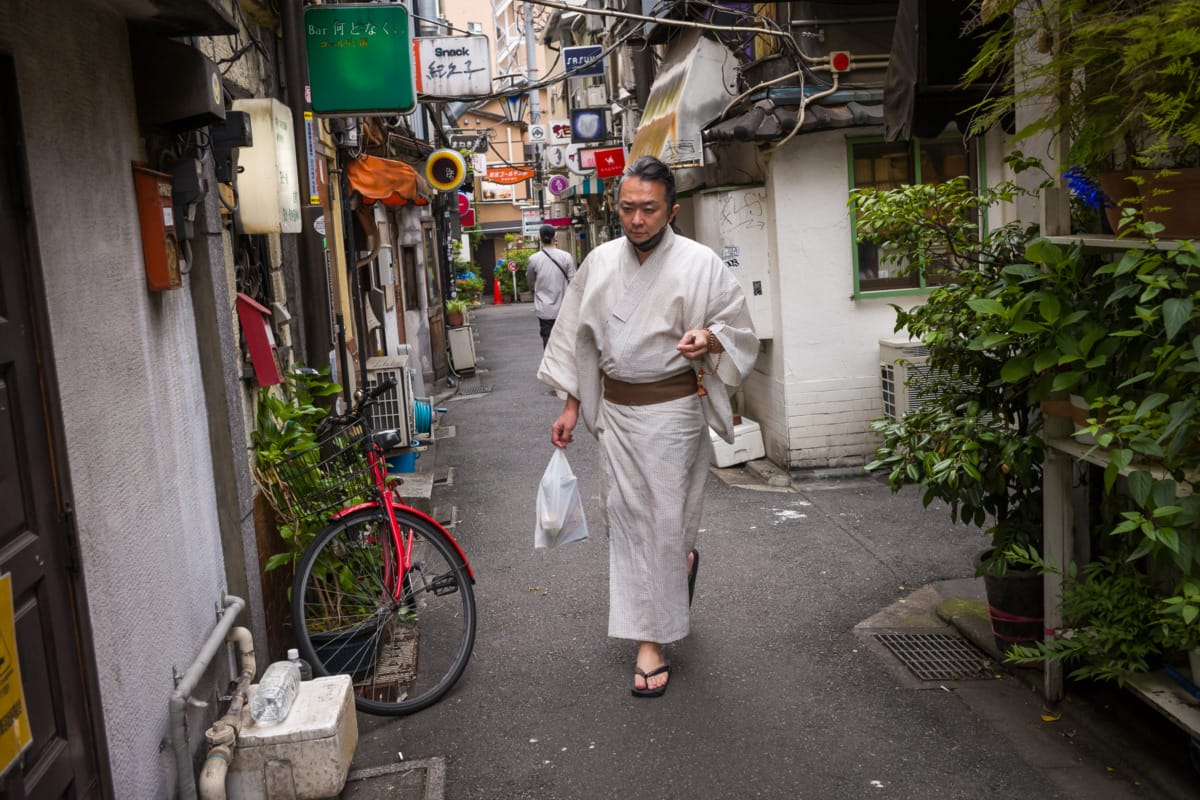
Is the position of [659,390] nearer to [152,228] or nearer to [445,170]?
[152,228]

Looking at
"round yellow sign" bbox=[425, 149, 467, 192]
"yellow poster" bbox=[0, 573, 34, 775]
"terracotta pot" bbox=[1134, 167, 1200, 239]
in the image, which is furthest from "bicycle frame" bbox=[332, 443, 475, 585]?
"round yellow sign" bbox=[425, 149, 467, 192]

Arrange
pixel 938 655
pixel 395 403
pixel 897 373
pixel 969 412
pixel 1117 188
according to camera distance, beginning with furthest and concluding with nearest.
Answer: pixel 395 403 → pixel 897 373 → pixel 938 655 → pixel 969 412 → pixel 1117 188

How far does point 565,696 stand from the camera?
5.30 meters

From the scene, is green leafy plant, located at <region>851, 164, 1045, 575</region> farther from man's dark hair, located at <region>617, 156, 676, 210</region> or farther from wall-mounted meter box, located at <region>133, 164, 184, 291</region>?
wall-mounted meter box, located at <region>133, 164, 184, 291</region>

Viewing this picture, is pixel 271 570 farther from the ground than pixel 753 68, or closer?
closer

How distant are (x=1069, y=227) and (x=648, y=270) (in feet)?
6.00

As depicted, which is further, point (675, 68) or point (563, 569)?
point (675, 68)

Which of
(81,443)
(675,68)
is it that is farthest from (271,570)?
→ (675,68)

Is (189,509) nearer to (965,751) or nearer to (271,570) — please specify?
(271,570)

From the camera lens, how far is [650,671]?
5.26m

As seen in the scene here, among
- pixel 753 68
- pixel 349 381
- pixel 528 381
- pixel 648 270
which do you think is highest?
pixel 753 68

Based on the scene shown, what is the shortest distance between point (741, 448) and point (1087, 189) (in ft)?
21.4

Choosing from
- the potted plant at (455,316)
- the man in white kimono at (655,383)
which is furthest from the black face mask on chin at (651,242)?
the potted plant at (455,316)

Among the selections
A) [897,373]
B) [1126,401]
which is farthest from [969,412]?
[897,373]
